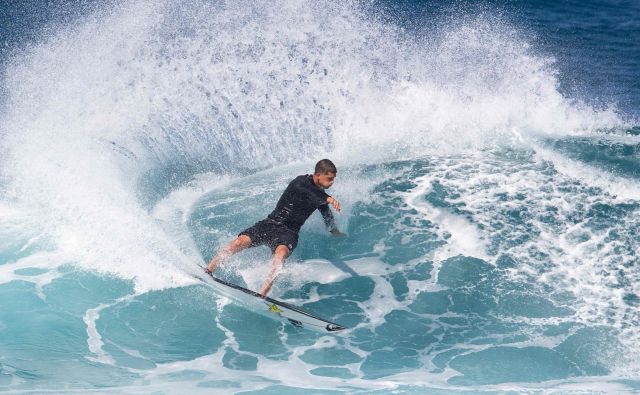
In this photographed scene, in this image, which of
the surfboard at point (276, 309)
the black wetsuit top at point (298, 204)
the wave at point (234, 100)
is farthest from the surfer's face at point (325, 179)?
the wave at point (234, 100)

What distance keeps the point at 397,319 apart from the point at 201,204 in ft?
15.8

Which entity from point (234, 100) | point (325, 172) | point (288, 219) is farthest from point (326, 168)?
point (234, 100)

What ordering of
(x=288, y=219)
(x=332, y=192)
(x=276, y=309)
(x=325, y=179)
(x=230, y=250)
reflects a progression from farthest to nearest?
(x=332, y=192) < (x=288, y=219) < (x=230, y=250) < (x=325, y=179) < (x=276, y=309)

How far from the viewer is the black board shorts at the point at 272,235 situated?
7820 mm

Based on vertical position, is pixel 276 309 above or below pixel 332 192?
below

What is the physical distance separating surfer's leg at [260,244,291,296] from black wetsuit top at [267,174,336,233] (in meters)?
0.42

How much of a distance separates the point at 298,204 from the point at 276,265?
985 mm

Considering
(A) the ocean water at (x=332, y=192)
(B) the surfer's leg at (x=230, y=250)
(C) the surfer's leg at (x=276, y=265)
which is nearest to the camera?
(A) the ocean water at (x=332, y=192)

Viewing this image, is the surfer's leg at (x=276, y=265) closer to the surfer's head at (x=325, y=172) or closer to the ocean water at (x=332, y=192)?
the ocean water at (x=332, y=192)

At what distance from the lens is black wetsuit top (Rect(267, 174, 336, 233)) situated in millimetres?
7887

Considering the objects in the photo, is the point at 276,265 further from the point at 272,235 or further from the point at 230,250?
the point at 230,250

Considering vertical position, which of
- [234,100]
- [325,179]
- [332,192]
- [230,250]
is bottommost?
[230,250]

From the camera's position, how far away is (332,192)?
10406mm

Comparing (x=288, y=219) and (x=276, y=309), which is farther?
(x=288, y=219)
